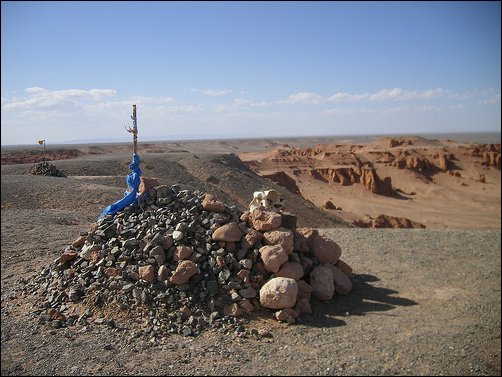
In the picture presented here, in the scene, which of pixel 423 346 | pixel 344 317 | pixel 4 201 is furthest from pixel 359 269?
pixel 4 201

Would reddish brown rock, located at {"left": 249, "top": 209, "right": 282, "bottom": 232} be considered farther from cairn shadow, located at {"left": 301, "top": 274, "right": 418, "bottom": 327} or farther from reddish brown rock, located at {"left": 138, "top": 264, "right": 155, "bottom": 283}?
reddish brown rock, located at {"left": 138, "top": 264, "right": 155, "bottom": 283}

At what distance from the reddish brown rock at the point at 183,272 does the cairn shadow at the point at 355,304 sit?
7.97 feet

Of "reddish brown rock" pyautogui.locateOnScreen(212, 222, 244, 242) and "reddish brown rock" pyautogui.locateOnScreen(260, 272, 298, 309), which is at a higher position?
"reddish brown rock" pyautogui.locateOnScreen(212, 222, 244, 242)

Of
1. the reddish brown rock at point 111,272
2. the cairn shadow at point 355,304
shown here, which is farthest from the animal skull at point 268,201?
the reddish brown rock at point 111,272

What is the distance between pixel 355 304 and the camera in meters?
8.91

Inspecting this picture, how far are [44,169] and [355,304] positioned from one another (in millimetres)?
13469

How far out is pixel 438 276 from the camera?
439 inches

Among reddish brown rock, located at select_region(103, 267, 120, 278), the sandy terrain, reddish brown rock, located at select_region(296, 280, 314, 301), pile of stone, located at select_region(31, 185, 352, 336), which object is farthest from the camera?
the sandy terrain

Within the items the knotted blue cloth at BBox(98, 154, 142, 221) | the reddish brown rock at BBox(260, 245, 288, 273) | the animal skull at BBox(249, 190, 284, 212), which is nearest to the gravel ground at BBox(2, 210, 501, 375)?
the reddish brown rock at BBox(260, 245, 288, 273)

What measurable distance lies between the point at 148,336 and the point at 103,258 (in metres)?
2.10

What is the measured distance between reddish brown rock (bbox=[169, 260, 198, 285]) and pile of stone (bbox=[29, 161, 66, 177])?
1097cm

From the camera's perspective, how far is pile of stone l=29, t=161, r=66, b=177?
630 inches

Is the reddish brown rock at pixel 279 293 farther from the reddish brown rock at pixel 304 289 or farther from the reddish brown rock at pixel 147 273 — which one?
the reddish brown rock at pixel 147 273

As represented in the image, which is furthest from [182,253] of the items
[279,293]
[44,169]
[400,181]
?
[400,181]
